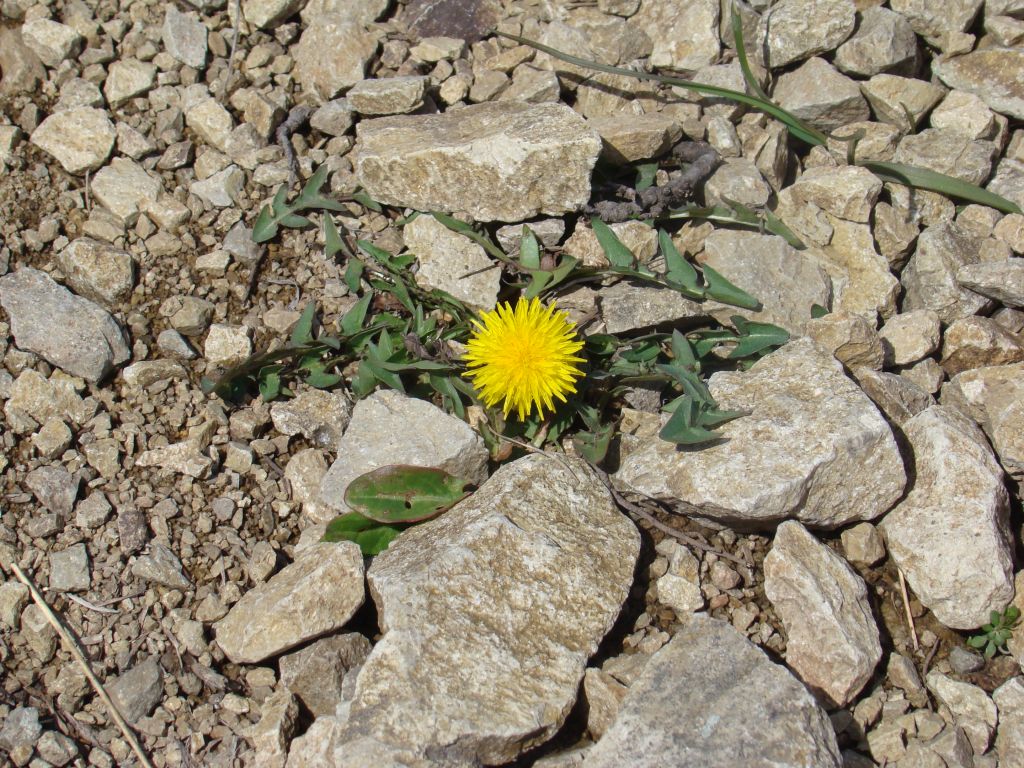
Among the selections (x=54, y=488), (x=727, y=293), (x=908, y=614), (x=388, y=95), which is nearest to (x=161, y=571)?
(x=54, y=488)

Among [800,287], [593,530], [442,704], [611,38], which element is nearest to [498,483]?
[593,530]

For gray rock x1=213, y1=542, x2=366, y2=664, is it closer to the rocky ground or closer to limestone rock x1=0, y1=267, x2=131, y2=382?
the rocky ground

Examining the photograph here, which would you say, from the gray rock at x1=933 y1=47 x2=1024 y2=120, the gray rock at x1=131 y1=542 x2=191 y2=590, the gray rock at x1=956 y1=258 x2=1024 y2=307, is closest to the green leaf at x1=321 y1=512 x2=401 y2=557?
the gray rock at x1=131 y1=542 x2=191 y2=590

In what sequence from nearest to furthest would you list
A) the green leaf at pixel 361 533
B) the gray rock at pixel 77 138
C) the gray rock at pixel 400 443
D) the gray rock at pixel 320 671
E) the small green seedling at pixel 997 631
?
the gray rock at pixel 320 671
the small green seedling at pixel 997 631
the green leaf at pixel 361 533
the gray rock at pixel 400 443
the gray rock at pixel 77 138

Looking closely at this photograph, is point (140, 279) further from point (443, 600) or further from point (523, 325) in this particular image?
point (443, 600)

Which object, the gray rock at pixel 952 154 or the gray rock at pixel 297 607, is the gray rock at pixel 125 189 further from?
the gray rock at pixel 952 154

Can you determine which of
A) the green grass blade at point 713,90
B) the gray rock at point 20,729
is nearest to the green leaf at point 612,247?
the green grass blade at point 713,90
